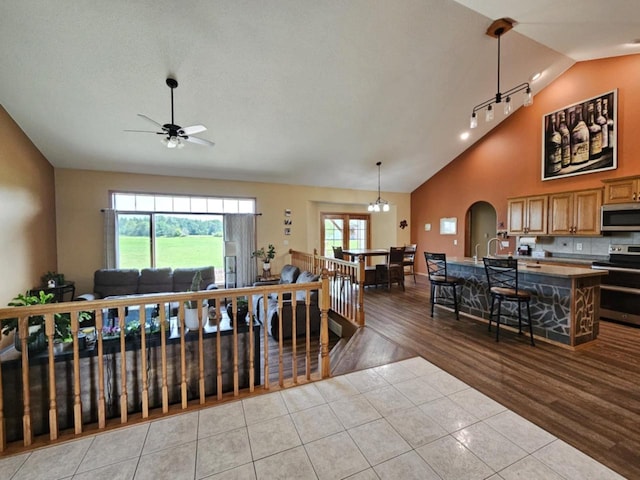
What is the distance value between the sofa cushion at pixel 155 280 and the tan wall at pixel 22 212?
148 cm

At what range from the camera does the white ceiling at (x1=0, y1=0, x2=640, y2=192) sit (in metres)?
→ 2.94

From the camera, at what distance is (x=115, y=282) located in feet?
17.0

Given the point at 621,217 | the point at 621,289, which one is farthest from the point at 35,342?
the point at 621,217

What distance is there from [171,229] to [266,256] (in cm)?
219

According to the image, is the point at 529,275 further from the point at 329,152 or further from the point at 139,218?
the point at 139,218

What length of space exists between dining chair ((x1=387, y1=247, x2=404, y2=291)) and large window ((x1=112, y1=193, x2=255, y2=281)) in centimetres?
355

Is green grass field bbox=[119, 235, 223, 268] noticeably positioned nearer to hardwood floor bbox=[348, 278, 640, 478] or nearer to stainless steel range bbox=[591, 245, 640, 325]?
hardwood floor bbox=[348, 278, 640, 478]

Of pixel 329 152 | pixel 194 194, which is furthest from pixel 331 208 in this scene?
A: pixel 194 194

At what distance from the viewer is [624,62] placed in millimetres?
4285

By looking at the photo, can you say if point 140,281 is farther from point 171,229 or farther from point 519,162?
point 519,162

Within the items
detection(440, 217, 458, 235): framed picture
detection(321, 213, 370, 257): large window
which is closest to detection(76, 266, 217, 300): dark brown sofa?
detection(321, 213, 370, 257): large window

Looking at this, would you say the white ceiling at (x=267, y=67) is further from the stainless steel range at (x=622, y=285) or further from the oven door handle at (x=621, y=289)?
the oven door handle at (x=621, y=289)

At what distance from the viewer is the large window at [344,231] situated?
8.92 m

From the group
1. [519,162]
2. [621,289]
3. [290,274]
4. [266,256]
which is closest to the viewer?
[621,289]
